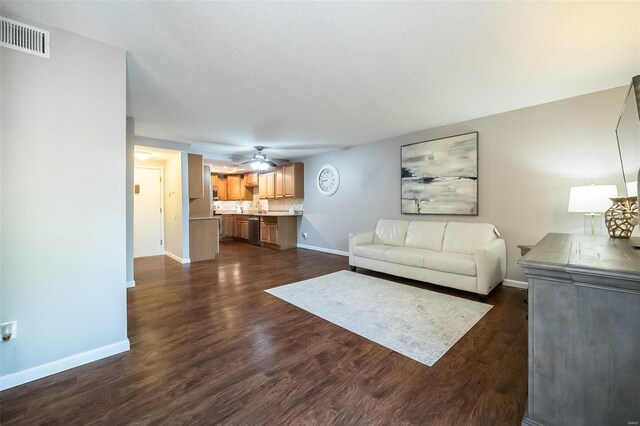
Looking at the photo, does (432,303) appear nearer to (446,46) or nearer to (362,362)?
(362,362)

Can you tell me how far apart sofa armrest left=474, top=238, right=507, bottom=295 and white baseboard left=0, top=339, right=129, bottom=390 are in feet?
11.7

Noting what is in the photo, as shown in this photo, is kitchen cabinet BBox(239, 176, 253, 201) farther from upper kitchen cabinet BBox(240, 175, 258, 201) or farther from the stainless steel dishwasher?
the stainless steel dishwasher

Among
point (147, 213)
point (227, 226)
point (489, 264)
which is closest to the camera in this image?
point (489, 264)

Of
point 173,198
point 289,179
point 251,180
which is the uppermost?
point 251,180

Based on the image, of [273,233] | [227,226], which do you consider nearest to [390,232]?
[273,233]

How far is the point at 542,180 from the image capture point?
3168 mm

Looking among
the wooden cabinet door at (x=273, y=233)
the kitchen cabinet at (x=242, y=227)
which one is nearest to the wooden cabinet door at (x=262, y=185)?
the kitchen cabinet at (x=242, y=227)

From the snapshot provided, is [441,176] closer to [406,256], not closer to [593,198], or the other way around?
[406,256]

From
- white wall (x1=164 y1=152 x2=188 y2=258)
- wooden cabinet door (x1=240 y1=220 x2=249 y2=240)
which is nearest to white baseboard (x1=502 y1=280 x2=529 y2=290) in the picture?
white wall (x1=164 y1=152 x2=188 y2=258)

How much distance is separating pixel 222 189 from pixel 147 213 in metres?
3.15

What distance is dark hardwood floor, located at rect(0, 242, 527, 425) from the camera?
53.5 inches

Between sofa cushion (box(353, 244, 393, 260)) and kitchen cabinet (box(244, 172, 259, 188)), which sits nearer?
sofa cushion (box(353, 244, 393, 260))

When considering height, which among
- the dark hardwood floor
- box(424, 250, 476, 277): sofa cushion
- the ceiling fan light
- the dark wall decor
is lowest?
the dark hardwood floor

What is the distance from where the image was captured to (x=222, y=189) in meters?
8.75
